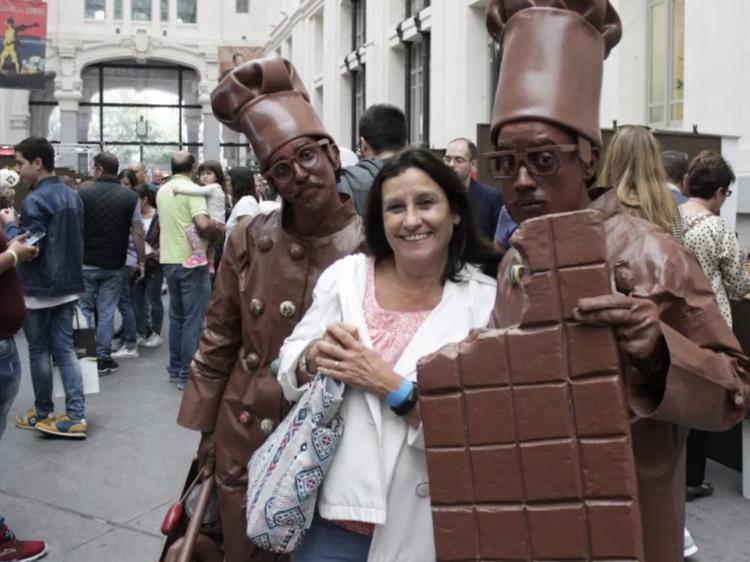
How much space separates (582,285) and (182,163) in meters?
6.68

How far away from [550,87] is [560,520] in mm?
880

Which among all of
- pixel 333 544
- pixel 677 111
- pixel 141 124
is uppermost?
pixel 141 124

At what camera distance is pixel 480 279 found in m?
2.17

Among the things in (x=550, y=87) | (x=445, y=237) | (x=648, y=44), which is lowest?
(x=445, y=237)

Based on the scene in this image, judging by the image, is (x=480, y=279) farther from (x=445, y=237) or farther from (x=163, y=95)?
(x=163, y=95)

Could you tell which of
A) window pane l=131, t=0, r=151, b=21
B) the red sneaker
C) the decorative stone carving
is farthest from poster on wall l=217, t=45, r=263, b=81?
the red sneaker

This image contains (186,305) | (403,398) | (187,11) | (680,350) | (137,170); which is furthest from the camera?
(187,11)

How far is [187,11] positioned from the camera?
3266cm

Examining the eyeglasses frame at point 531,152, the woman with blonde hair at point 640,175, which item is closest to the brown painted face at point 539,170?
the eyeglasses frame at point 531,152

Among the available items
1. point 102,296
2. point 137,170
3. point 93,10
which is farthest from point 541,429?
point 93,10

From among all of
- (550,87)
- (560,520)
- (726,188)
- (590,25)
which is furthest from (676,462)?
(726,188)

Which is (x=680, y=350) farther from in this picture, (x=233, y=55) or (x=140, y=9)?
(x=140, y=9)

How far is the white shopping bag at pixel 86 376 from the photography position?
612 centimetres

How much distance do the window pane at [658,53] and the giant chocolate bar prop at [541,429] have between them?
9.02 meters
